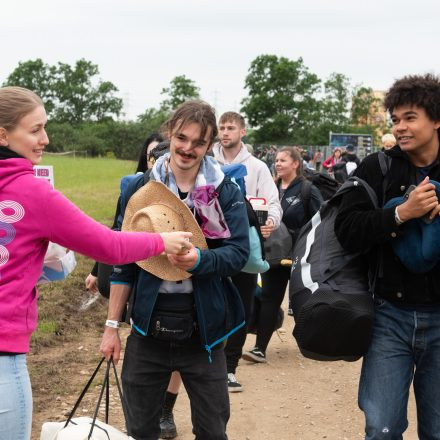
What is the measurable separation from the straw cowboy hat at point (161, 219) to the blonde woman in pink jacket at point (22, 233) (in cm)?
68

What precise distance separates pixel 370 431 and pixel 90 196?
21.9m

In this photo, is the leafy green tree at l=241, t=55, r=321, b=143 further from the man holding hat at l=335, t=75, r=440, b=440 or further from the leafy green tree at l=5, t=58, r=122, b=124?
the man holding hat at l=335, t=75, r=440, b=440

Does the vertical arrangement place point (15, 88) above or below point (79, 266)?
above

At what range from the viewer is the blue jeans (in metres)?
3.38

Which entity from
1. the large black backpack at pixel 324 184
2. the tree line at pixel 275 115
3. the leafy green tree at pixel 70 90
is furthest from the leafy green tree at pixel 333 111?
the large black backpack at pixel 324 184

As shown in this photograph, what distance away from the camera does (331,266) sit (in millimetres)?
3469

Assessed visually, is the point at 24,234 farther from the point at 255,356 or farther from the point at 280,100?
the point at 280,100

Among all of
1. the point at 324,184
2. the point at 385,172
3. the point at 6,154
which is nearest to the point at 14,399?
the point at 6,154

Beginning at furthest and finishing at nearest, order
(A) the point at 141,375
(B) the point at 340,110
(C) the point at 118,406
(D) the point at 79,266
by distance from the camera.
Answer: (B) the point at 340,110 < (D) the point at 79,266 < (C) the point at 118,406 < (A) the point at 141,375

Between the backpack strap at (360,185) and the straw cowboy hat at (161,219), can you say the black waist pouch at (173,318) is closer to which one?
the straw cowboy hat at (161,219)

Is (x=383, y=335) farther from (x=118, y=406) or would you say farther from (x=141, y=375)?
(x=118, y=406)

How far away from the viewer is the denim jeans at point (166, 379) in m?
3.58

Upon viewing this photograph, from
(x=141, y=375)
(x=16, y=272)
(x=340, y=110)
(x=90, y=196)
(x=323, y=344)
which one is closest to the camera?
(x=16, y=272)

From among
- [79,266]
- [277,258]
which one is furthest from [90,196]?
[277,258]
